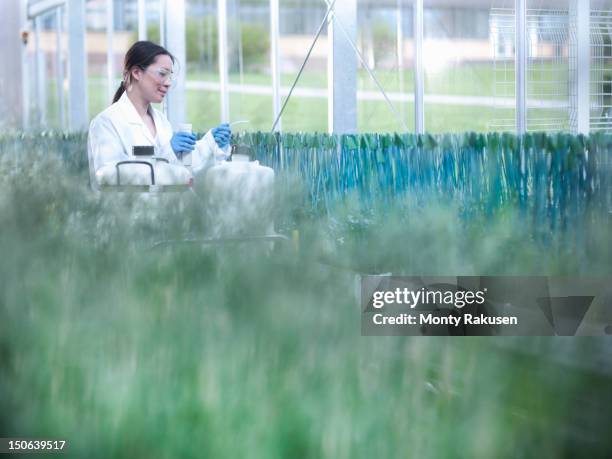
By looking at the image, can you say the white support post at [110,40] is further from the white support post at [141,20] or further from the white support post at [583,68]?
the white support post at [583,68]

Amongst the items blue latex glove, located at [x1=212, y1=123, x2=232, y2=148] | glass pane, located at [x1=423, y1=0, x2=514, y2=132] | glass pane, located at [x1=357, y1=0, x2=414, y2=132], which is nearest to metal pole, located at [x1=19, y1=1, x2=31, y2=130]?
glass pane, located at [x1=423, y1=0, x2=514, y2=132]

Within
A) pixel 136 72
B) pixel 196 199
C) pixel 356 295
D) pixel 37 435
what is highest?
pixel 136 72

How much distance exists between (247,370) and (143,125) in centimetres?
161

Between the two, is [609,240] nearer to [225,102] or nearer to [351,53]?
[351,53]

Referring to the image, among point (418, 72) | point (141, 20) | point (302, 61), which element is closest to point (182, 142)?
point (418, 72)

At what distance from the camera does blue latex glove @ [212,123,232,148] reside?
98.2 inches

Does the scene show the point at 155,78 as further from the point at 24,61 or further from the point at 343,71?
the point at 24,61

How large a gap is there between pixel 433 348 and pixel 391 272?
30cm

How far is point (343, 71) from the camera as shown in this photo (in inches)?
144

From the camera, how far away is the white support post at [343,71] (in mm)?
3621

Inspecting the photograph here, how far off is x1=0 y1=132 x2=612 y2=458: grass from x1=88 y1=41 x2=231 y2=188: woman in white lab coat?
45.2 inches

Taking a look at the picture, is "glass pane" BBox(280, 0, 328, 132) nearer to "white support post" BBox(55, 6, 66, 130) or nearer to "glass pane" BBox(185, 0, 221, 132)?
"glass pane" BBox(185, 0, 221, 132)

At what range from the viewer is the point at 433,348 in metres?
1.14

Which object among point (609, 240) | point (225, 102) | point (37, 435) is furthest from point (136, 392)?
point (225, 102)
